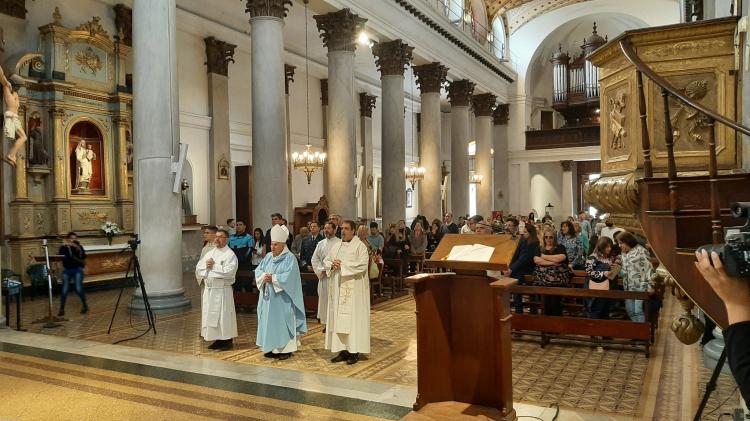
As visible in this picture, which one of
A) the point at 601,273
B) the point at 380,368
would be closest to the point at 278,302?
the point at 380,368

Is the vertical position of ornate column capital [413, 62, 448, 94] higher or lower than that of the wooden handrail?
higher

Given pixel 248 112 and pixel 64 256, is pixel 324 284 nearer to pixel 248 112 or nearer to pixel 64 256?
pixel 64 256

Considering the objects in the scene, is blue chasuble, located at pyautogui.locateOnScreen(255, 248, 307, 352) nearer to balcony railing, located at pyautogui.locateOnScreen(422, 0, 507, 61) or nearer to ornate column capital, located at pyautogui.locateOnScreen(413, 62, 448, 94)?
ornate column capital, located at pyautogui.locateOnScreen(413, 62, 448, 94)

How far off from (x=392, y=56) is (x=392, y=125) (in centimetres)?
182

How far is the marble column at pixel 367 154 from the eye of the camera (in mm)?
23203

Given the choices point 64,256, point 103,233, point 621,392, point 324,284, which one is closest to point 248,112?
point 103,233

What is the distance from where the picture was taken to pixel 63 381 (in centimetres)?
574

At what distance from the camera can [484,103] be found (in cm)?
2372

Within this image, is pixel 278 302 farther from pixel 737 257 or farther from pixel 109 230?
pixel 109 230

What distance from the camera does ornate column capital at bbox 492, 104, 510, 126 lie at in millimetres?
26484

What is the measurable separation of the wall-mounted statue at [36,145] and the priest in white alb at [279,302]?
731 centimetres

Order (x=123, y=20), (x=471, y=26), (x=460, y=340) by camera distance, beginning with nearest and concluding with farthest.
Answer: (x=460, y=340)
(x=123, y=20)
(x=471, y=26)

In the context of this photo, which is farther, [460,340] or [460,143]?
[460,143]

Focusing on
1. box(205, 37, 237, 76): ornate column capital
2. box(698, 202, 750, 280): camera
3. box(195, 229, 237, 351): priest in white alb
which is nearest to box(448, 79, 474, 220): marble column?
box(205, 37, 237, 76): ornate column capital
